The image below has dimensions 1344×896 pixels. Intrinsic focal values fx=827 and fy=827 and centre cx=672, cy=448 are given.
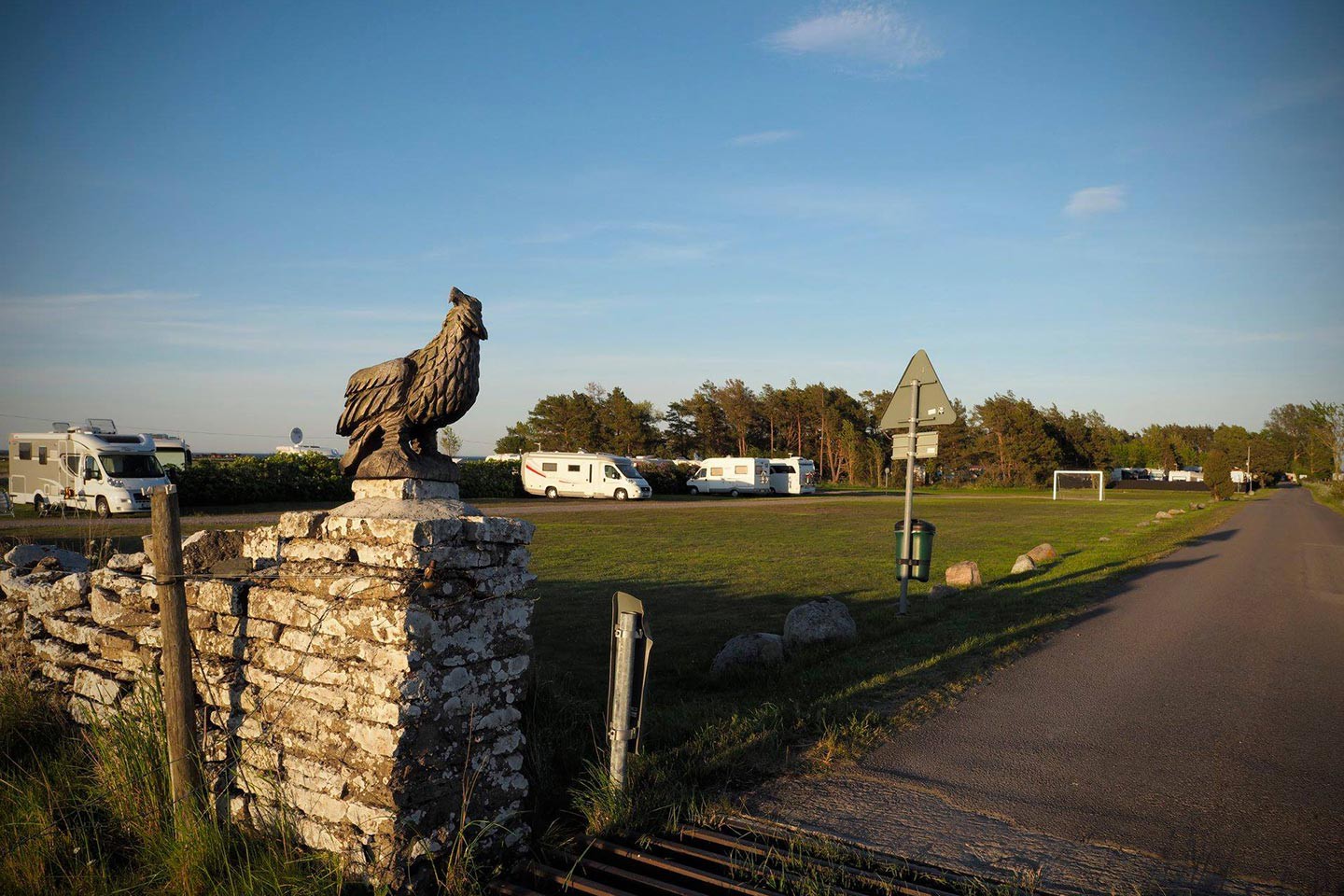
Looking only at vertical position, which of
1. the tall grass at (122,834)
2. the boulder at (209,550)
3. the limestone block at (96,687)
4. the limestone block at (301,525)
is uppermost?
the limestone block at (301,525)

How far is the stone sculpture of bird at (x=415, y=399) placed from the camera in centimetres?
427

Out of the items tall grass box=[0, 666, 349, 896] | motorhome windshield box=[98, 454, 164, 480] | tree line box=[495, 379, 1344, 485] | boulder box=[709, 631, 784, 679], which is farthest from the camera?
tree line box=[495, 379, 1344, 485]

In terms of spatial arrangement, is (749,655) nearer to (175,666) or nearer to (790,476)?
(175,666)

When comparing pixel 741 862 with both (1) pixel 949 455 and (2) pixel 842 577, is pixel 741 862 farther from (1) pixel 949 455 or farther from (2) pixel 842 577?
(1) pixel 949 455

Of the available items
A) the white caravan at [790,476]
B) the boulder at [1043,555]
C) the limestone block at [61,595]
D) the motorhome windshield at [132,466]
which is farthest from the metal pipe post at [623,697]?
the white caravan at [790,476]

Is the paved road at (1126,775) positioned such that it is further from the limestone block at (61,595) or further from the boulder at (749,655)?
the limestone block at (61,595)

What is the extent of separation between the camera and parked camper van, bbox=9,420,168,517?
70.2ft

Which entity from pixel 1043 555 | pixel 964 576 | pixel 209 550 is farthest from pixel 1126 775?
pixel 1043 555

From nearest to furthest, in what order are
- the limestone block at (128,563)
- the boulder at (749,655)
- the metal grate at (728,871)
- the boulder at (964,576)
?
1. the metal grate at (728,871)
2. the limestone block at (128,563)
3. the boulder at (749,655)
4. the boulder at (964,576)

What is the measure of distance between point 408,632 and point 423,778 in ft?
2.12

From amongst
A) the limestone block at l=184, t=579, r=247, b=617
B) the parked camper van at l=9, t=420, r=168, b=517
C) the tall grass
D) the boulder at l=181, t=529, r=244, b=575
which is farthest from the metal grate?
the parked camper van at l=9, t=420, r=168, b=517

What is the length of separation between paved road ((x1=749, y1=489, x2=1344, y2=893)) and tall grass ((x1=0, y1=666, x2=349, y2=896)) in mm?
2278

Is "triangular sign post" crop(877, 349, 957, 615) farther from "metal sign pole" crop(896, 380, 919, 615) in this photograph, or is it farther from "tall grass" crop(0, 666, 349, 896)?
"tall grass" crop(0, 666, 349, 896)

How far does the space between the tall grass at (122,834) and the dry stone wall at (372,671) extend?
176mm
